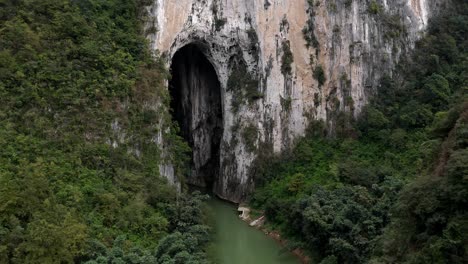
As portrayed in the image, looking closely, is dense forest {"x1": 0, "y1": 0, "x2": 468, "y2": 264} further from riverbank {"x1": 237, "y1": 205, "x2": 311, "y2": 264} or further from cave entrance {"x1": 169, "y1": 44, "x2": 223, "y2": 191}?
cave entrance {"x1": 169, "y1": 44, "x2": 223, "y2": 191}

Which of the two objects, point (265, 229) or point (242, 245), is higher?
point (265, 229)

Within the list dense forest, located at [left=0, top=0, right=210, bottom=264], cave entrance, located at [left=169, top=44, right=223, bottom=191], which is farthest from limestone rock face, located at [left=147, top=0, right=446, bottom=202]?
dense forest, located at [left=0, top=0, right=210, bottom=264]

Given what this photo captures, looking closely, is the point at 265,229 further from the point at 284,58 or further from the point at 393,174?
the point at 284,58

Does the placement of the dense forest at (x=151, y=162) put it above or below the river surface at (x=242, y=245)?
above

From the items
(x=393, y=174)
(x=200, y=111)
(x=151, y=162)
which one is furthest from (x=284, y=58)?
(x=151, y=162)

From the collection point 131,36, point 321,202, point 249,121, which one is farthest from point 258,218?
point 131,36

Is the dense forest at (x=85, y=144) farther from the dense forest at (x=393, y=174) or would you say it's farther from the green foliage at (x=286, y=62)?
the green foliage at (x=286, y=62)

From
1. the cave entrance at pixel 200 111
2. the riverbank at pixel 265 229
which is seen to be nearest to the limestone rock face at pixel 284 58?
the cave entrance at pixel 200 111
